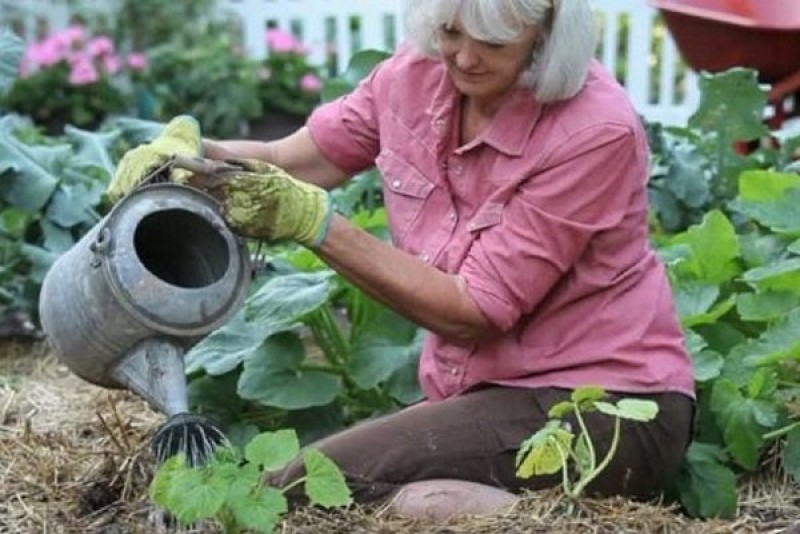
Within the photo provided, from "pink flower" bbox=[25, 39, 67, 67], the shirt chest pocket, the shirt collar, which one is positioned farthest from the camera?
"pink flower" bbox=[25, 39, 67, 67]

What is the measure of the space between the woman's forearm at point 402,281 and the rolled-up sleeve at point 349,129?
0.45 m

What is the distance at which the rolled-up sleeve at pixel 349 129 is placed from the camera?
3.17 m

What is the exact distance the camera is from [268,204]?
264cm

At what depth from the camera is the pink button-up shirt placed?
9.25 feet

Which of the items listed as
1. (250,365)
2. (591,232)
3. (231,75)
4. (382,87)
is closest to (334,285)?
(250,365)

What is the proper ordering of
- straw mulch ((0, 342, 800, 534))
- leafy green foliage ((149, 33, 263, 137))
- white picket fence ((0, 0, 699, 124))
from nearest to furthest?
straw mulch ((0, 342, 800, 534))
leafy green foliage ((149, 33, 263, 137))
white picket fence ((0, 0, 699, 124))

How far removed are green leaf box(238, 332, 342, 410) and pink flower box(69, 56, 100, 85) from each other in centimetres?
497

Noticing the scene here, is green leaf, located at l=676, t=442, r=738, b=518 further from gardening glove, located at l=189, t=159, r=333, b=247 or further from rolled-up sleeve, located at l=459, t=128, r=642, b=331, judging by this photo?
gardening glove, located at l=189, t=159, r=333, b=247

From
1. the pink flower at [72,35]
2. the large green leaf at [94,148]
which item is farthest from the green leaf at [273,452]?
the pink flower at [72,35]

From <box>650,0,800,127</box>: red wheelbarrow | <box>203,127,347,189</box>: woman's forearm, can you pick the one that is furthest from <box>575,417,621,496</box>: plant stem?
<box>650,0,800,127</box>: red wheelbarrow

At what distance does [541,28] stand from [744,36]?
2.52 m

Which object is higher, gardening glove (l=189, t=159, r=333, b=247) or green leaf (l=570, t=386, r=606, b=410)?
gardening glove (l=189, t=159, r=333, b=247)

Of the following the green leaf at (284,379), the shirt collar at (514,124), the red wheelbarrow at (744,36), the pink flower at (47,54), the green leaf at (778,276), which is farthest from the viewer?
the pink flower at (47,54)

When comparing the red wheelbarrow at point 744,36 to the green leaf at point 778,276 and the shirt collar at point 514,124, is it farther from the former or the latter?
the shirt collar at point 514,124
